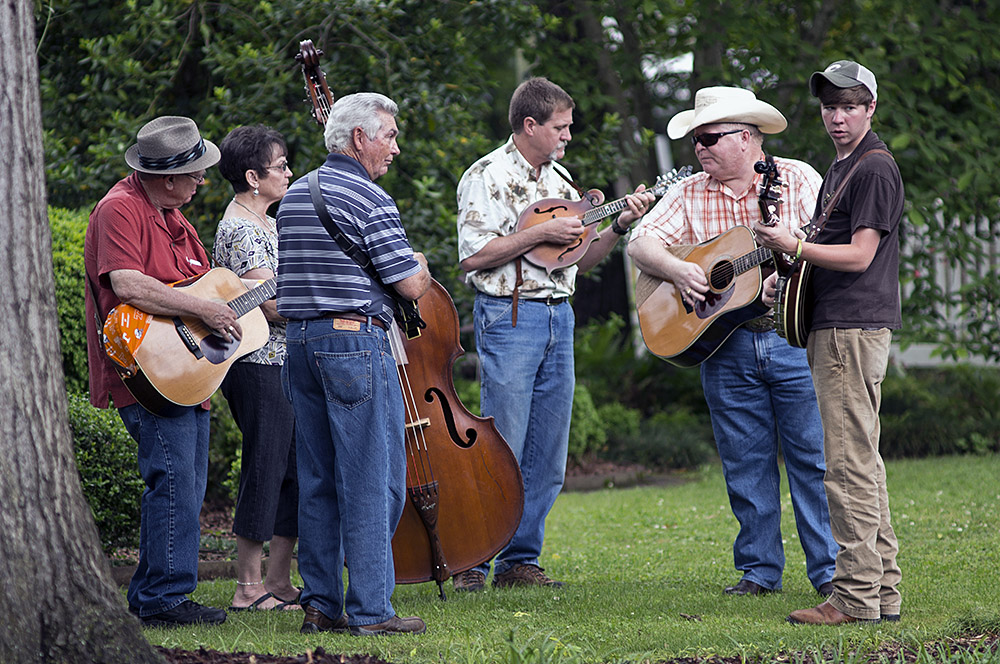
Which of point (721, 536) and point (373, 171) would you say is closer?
point (373, 171)

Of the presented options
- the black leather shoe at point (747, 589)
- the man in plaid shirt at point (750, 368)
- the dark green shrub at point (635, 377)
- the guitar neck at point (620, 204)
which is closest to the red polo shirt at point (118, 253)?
the guitar neck at point (620, 204)

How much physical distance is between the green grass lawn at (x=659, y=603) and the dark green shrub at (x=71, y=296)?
1.87m

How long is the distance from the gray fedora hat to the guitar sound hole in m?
2.23

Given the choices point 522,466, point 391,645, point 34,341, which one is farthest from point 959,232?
point 34,341

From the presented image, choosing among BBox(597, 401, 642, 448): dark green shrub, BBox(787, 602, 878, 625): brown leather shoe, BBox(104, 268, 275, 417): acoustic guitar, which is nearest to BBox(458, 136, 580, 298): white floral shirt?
BBox(104, 268, 275, 417): acoustic guitar

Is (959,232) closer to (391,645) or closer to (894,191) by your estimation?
(894,191)

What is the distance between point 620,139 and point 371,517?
6.68 meters

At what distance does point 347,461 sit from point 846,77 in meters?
2.37

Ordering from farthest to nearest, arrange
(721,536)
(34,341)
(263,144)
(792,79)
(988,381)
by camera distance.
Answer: (988,381)
(792,79)
(721,536)
(263,144)
(34,341)

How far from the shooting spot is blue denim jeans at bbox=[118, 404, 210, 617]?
4.28 metres

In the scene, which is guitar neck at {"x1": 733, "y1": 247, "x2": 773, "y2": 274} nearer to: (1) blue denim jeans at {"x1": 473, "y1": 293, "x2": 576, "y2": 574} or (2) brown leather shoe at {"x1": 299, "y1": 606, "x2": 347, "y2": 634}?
(1) blue denim jeans at {"x1": 473, "y1": 293, "x2": 576, "y2": 574}

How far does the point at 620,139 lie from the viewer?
393 inches

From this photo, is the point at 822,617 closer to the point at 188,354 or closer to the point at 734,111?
the point at 734,111

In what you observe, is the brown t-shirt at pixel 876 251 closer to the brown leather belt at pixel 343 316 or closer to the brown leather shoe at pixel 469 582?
the brown leather belt at pixel 343 316
